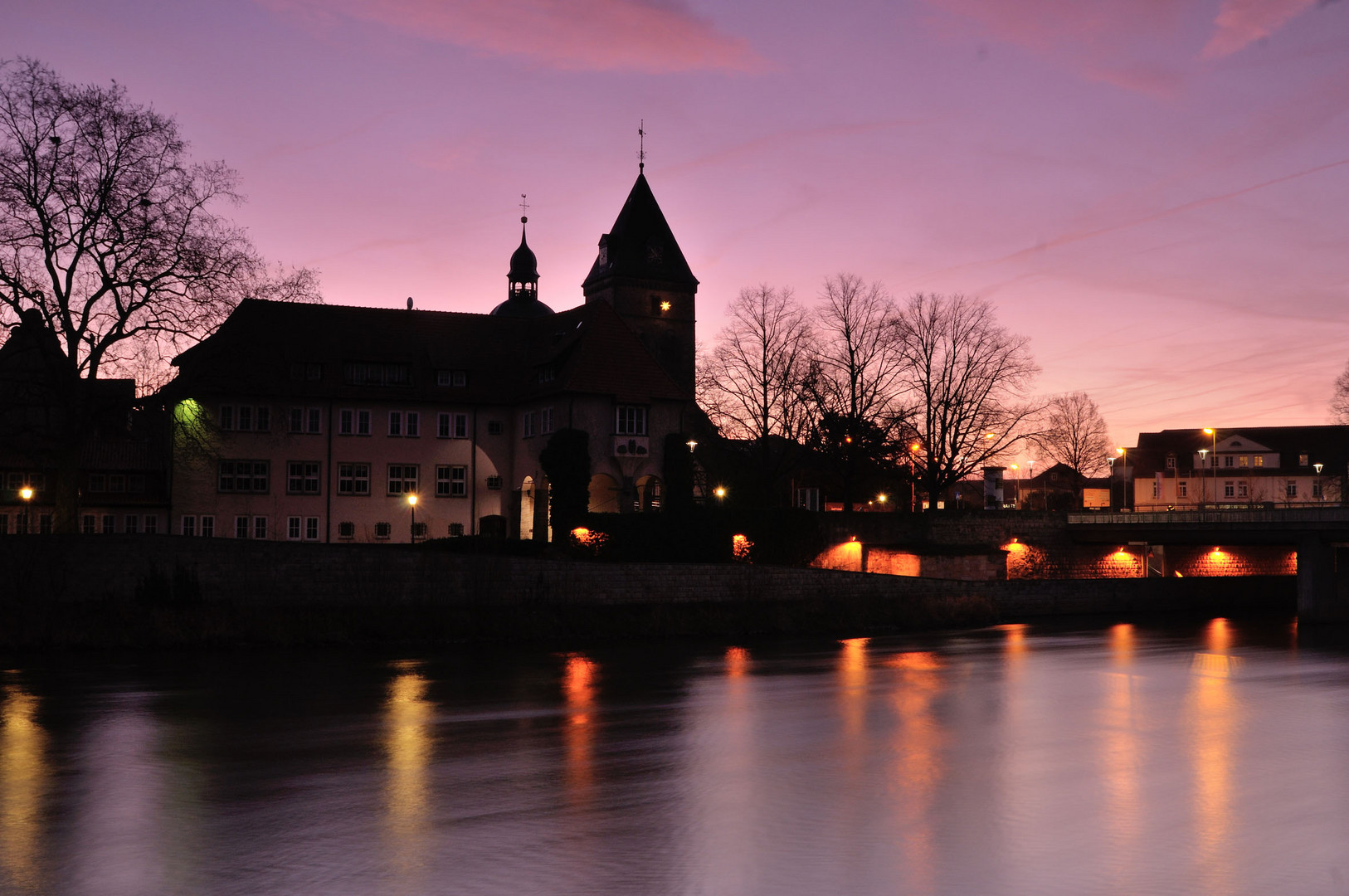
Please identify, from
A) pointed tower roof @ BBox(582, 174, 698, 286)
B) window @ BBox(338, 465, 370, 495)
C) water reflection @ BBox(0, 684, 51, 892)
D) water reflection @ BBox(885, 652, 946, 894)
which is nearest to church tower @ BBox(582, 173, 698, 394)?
pointed tower roof @ BBox(582, 174, 698, 286)

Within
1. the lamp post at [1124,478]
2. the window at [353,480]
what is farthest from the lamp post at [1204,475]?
the window at [353,480]

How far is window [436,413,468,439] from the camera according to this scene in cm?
6303

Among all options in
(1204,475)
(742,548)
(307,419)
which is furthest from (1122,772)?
(1204,475)

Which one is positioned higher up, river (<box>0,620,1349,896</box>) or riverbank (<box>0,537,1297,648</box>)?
riverbank (<box>0,537,1297,648</box>)

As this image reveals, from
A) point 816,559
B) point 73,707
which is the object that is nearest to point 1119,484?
point 816,559

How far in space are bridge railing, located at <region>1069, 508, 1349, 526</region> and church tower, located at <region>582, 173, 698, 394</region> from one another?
27.6m

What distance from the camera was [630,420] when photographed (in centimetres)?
6006

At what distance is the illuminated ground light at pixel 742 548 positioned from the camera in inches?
2211

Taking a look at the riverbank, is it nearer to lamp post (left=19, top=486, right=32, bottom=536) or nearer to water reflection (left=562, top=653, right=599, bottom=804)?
water reflection (left=562, top=653, right=599, bottom=804)

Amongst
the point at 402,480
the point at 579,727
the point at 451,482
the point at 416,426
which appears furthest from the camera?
the point at 451,482

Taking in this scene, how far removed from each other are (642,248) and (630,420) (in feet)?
96.6

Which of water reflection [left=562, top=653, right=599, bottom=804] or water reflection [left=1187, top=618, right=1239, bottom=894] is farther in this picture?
water reflection [left=562, top=653, right=599, bottom=804]

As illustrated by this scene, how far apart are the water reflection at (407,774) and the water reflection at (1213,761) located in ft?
31.2

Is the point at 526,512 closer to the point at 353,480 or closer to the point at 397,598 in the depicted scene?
the point at 353,480
